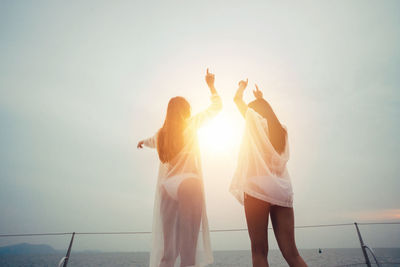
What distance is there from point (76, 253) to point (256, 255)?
132 inches

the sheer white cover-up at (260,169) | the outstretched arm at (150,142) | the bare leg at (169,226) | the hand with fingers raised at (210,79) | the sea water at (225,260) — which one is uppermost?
the hand with fingers raised at (210,79)

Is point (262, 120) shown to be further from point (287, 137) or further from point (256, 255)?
point (256, 255)

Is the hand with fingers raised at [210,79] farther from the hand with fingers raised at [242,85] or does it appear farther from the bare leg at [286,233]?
the bare leg at [286,233]

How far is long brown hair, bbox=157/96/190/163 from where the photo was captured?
6.15ft

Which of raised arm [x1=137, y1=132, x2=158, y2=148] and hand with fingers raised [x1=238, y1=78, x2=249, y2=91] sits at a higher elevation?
hand with fingers raised [x1=238, y1=78, x2=249, y2=91]

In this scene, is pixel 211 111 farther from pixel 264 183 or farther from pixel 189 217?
pixel 189 217

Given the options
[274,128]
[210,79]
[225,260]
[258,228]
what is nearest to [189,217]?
[258,228]

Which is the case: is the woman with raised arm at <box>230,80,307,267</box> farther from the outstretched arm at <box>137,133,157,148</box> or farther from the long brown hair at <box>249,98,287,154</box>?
the outstretched arm at <box>137,133,157,148</box>

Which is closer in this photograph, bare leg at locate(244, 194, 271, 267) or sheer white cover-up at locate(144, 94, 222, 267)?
bare leg at locate(244, 194, 271, 267)

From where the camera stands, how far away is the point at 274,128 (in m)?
1.70

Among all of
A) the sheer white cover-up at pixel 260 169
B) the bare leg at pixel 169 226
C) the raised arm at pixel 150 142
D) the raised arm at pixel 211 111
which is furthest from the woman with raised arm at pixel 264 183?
the raised arm at pixel 150 142

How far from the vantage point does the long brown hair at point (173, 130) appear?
6.15 feet

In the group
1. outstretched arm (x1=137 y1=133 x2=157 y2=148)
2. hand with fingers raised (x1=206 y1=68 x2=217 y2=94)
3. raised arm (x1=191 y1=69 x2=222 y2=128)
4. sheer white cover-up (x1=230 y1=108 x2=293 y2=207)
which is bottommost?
sheer white cover-up (x1=230 y1=108 x2=293 y2=207)

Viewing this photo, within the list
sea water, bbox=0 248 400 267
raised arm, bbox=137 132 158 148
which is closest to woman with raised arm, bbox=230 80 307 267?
raised arm, bbox=137 132 158 148
